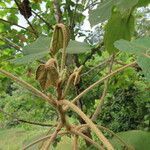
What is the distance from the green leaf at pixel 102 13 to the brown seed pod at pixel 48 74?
25cm

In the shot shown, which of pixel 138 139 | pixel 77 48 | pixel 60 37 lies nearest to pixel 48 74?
pixel 60 37

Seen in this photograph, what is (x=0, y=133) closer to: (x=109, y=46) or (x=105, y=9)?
(x=109, y=46)

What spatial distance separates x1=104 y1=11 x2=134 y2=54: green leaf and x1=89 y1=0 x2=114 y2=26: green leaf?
0.52 ft

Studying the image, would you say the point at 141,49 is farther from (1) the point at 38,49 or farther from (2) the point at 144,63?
(1) the point at 38,49

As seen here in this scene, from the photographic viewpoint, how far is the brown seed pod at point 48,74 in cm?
58

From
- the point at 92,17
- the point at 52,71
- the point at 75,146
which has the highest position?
the point at 92,17

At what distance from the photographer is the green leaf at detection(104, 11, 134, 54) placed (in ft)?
3.28

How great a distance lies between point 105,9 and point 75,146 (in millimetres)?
302

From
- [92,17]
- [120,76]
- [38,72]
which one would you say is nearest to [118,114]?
[120,76]

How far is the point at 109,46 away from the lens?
1018mm

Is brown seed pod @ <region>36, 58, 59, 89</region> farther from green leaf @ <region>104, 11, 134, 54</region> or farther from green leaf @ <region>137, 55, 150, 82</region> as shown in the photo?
green leaf @ <region>104, 11, 134, 54</region>

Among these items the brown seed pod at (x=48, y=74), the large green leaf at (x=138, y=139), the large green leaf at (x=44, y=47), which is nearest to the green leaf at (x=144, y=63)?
the brown seed pod at (x=48, y=74)

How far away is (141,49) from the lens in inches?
21.8

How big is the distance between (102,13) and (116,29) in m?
0.19
